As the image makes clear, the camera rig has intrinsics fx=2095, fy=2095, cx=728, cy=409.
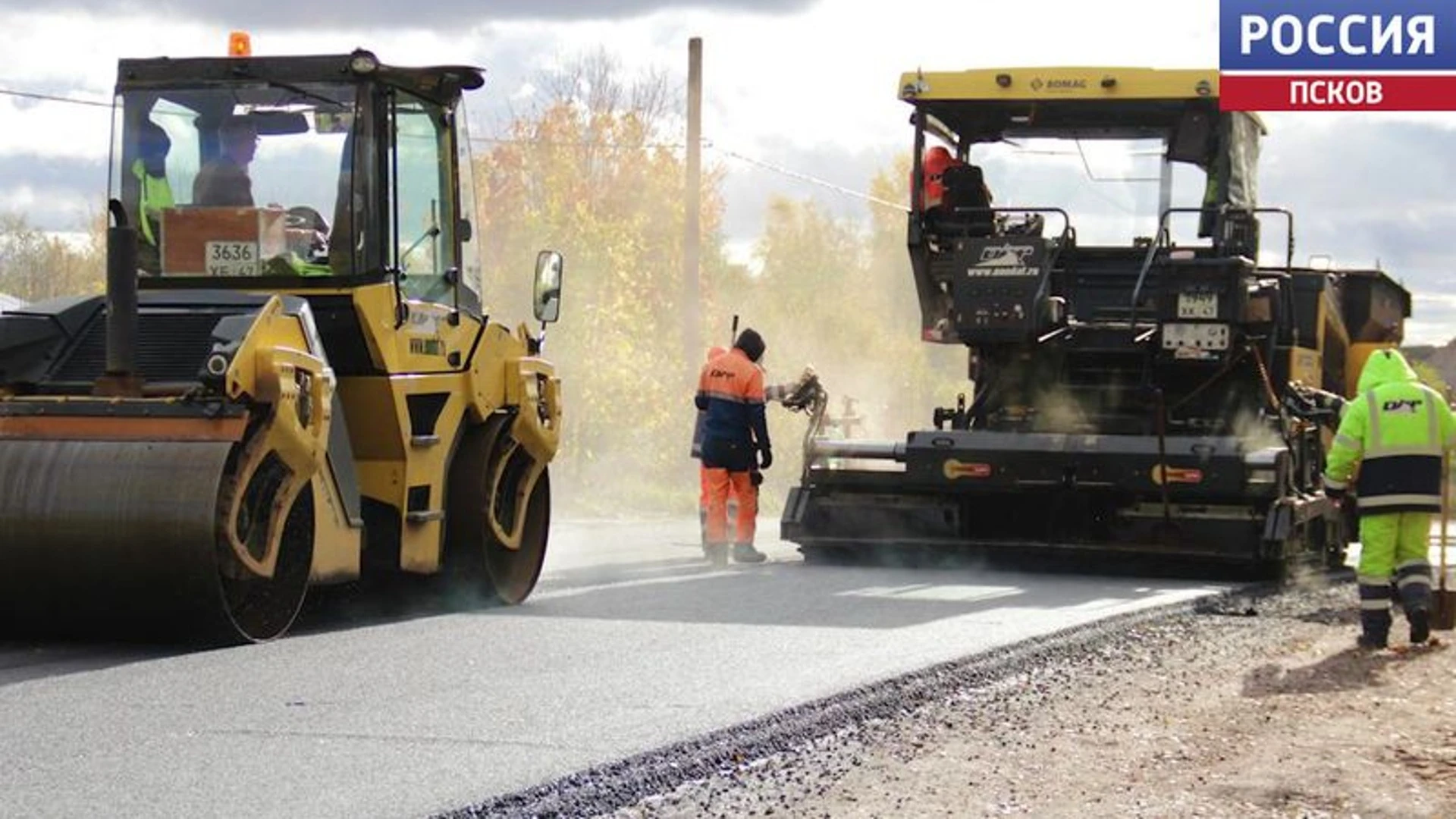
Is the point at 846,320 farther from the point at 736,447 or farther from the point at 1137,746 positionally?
the point at 1137,746

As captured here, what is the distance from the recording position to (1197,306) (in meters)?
12.7

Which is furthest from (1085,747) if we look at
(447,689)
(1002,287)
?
(1002,287)

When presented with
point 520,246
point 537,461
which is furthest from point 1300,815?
point 520,246

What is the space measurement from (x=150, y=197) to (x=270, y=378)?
1.71 m

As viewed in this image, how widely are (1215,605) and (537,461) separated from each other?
11.8 ft

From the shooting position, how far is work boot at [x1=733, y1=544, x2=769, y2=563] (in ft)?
44.0

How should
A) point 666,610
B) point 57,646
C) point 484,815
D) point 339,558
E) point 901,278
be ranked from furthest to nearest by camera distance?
1. point 901,278
2. point 666,610
3. point 339,558
4. point 57,646
5. point 484,815

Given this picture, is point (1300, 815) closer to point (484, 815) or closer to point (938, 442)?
point (484, 815)

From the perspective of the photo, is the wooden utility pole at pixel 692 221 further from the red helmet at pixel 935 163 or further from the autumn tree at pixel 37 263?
the autumn tree at pixel 37 263

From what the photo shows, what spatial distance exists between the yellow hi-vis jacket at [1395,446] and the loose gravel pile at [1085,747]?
1064 mm

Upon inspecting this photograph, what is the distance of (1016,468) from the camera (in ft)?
40.8

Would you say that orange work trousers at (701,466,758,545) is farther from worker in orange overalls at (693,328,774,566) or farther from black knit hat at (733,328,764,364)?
black knit hat at (733,328,764,364)

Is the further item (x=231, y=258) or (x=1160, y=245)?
(x=1160, y=245)

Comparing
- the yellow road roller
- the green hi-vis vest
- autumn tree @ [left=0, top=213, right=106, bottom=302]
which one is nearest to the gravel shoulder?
the yellow road roller
